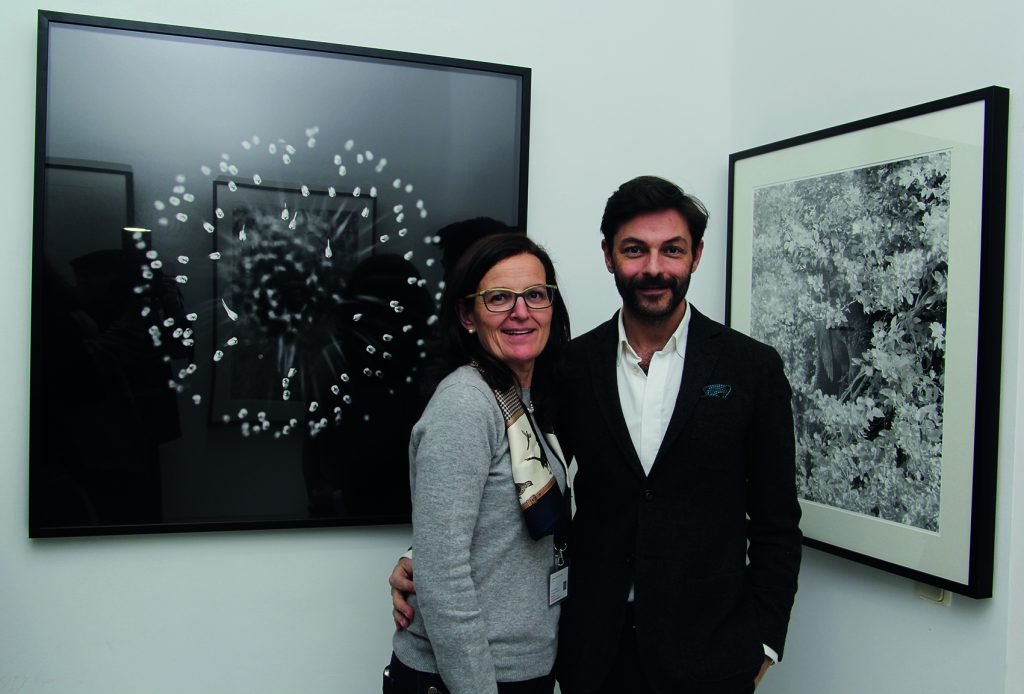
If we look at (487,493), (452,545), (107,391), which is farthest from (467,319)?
(107,391)

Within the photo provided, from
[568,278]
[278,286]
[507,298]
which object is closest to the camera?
[507,298]

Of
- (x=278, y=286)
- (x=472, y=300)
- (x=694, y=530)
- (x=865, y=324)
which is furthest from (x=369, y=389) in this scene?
(x=865, y=324)

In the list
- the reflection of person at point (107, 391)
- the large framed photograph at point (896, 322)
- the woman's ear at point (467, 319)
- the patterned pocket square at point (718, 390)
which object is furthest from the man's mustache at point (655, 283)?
the reflection of person at point (107, 391)

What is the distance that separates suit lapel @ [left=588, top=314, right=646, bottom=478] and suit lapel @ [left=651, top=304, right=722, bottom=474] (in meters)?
0.06

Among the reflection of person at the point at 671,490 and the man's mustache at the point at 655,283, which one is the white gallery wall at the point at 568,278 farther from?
the man's mustache at the point at 655,283

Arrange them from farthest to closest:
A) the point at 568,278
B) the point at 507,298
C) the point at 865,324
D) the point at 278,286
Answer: the point at 568,278, the point at 278,286, the point at 865,324, the point at 507,298

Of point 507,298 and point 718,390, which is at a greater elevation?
point 507,298

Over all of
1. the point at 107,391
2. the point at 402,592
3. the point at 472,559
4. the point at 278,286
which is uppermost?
the point at 278,286

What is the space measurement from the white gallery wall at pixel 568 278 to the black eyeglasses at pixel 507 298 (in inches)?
28.6

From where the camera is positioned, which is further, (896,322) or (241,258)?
(241,258)

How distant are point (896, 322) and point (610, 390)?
2.23ft

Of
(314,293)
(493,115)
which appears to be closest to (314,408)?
(314,293)

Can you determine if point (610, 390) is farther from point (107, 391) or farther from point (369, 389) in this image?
point (107, 391)

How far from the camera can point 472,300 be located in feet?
4.84
